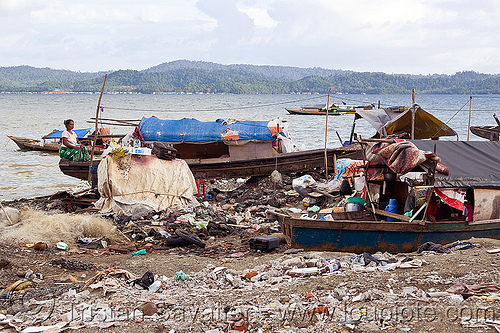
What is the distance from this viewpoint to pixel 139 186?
13.8m

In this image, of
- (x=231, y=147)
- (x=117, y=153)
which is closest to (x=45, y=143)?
(x=231, y=147)

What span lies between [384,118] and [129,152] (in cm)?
888

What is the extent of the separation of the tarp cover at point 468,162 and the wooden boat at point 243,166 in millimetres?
7318

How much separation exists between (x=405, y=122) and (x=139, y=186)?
29.5 ft

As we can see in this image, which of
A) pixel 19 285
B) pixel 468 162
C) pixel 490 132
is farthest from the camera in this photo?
pixel 490 132

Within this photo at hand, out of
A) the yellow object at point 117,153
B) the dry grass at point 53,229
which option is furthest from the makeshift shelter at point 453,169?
the yellow object at point 117,153

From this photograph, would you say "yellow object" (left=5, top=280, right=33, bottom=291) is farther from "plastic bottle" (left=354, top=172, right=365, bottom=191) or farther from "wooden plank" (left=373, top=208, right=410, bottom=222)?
"plastic bottle" (left=354, top=172, right=365, bottom=191)

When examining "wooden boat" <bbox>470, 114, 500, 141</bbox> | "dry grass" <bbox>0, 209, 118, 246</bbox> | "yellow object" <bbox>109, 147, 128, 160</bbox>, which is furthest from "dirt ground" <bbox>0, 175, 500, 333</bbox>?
"wooden boat" <bbox>470, 114, 500, 141</bbox>

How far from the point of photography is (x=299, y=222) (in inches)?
391

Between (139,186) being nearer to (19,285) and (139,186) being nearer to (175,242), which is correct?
(175,242)

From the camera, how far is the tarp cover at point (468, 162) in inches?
400

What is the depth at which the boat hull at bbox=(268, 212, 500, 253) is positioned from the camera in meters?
9.98

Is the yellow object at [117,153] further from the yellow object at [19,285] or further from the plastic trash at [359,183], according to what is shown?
the yellow object at [19,285]

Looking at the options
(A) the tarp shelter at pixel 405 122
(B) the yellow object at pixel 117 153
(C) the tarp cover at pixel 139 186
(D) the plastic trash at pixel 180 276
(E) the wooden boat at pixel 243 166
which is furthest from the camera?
(E) the wooden boat at pixel 243 166
